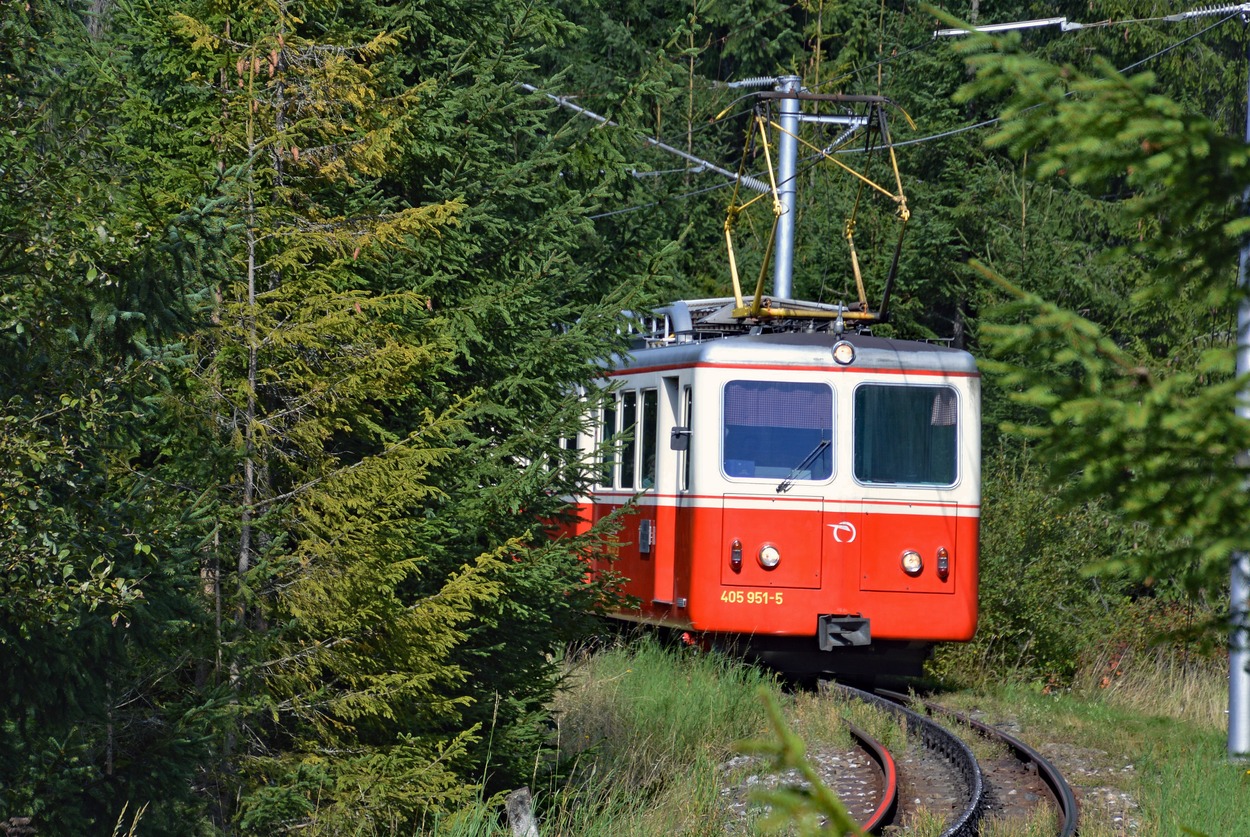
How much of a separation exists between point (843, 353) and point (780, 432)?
2.72ft

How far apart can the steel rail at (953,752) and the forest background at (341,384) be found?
2.42 m

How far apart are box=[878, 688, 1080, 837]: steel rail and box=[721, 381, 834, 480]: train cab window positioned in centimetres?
217

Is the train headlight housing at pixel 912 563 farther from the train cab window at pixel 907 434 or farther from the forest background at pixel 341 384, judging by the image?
the forest background at pixel 341 384

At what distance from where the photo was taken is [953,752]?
10.1 m

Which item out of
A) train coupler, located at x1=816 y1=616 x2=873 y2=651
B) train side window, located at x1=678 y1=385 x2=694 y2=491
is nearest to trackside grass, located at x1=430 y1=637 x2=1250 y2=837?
train coupler, located at x1=816 y1=616 x2=873 y2=651

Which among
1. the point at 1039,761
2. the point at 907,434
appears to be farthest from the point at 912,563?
the point at 1039,761

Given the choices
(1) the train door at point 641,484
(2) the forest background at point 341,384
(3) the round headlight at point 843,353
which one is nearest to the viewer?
(2) the forest background at point 341,384

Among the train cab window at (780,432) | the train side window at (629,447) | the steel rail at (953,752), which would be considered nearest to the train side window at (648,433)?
the train side window at (629,447)

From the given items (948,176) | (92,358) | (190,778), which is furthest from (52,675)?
(948,176)

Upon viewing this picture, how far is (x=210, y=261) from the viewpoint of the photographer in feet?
17.0

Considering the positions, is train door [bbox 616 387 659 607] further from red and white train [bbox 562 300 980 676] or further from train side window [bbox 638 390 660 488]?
red and white train [bbox 562 300 980 676]

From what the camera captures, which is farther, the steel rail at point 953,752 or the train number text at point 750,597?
the train number text at point 750,597

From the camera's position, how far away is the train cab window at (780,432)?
12.0 metres

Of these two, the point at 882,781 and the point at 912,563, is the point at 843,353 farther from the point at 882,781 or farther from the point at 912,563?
the point at 882,781
